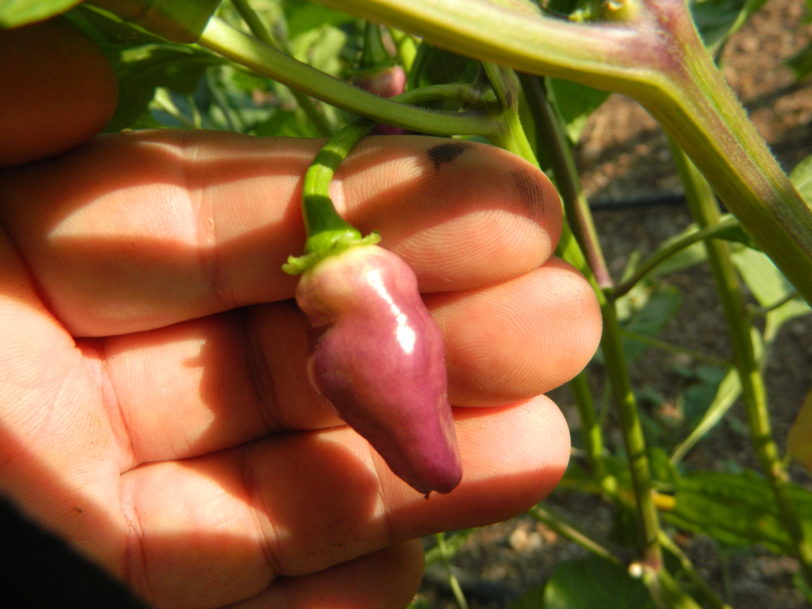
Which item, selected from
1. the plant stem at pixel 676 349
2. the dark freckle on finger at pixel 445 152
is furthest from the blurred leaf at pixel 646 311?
the dark freckle on finger at pixel 445 152

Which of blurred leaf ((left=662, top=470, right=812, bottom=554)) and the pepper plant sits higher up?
the pepper plant

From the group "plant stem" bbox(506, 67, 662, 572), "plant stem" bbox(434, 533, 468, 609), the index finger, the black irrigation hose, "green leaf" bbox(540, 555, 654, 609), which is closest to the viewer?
the index finger

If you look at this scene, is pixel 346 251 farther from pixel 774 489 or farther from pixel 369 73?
pixel 774 489

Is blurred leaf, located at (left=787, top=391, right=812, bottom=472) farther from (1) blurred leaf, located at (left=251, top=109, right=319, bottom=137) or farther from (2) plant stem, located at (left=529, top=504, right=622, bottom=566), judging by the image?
(1) blurred leaf, located at (left=251, top=109, right=319, bottom=137)

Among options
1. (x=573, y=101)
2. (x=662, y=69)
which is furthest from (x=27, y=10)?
(x=573, y=101)

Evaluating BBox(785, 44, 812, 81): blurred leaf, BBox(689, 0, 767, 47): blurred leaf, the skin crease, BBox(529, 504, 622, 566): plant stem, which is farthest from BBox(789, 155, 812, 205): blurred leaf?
BBox(785, 44, 812, 81): blurred leaf

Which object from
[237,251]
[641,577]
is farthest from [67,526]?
[641,577]

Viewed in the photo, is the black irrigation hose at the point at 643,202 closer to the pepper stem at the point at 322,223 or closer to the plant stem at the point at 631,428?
the plant stem at the point at 631,428
